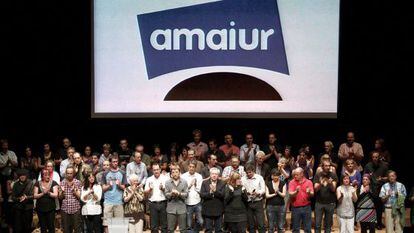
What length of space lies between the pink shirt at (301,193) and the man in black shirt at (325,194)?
0.15m

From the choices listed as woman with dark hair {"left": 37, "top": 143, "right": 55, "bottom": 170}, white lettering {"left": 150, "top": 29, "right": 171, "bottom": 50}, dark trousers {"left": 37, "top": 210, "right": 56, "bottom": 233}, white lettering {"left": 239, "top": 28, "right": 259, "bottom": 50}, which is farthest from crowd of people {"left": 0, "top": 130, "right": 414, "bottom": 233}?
white lettering {"left": 150, "top": 29, "right": 171, "bottom": 50}

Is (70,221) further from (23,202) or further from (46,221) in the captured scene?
(23,202)

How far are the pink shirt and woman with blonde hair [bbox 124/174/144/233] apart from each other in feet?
7.09

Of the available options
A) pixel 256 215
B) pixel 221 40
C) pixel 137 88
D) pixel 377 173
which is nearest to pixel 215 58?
pixel 221 40

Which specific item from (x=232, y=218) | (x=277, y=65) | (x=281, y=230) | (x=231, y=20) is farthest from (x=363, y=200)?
(x=231, y=20)

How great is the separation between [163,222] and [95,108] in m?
2.60

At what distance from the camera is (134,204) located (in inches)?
428

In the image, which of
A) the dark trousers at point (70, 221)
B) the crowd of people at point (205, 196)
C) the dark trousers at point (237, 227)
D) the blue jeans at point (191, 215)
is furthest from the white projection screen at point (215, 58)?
the dark trousers at point (237, 227)

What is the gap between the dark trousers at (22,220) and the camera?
11.1 m

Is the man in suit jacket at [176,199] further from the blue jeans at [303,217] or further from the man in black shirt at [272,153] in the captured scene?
the man in black shirt at [272,153]

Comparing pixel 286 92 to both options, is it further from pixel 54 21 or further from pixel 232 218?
pixel 54 21

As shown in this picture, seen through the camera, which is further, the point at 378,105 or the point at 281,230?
the point at 378,105

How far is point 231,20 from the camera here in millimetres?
12422

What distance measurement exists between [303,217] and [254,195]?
80 cm
